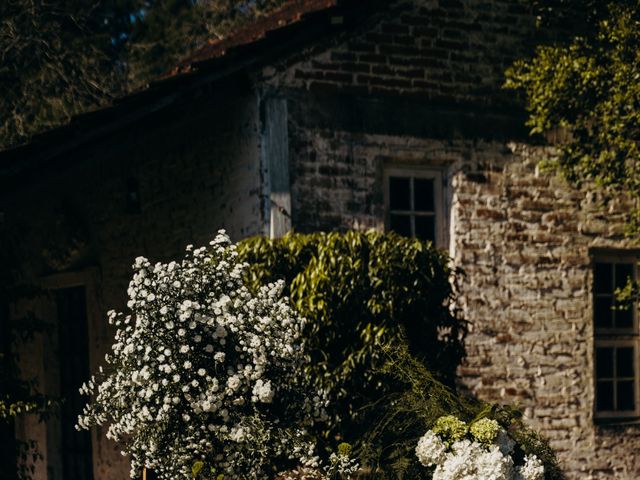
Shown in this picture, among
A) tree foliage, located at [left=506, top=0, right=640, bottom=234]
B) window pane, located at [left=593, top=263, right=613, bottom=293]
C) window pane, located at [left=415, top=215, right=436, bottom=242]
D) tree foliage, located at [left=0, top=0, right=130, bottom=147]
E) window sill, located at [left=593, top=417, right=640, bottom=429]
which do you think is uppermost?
tree foliage, located at [left=0, top=0, right=130, bottom=147]

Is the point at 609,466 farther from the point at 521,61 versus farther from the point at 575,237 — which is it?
the point at 521,61

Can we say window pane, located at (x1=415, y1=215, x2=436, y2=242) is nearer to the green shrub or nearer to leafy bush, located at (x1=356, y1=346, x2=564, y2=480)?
the green shrub

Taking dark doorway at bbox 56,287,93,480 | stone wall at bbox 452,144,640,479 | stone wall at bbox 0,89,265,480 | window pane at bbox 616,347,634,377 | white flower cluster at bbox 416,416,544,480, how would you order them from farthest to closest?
dark doorway at bbox 56,287,93,480, window pane at bbox 616,347,634,377, stone wall at bbox 452,144,640,479, stone wall at bbox 0,89,265,480, white flower cluster at bbox 416,416,544,480

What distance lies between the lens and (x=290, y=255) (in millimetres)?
8297

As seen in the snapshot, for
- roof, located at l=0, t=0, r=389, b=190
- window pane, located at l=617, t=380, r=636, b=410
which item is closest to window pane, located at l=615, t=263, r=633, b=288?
window pane, located at l=617, t=380, r=636, b=410

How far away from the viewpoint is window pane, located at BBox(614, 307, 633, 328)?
11.0 metres

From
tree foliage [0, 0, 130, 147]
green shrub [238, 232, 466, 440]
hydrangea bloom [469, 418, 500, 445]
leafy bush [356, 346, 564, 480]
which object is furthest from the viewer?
tree foliage [0, 0, 130, 147]

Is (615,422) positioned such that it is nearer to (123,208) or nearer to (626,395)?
(626,395)

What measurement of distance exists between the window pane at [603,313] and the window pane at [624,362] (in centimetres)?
30

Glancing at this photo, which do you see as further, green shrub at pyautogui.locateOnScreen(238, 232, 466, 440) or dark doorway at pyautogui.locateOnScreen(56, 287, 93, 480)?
dark doorway at pyautogui.locateOnScreen(56, 287, 93, 480)

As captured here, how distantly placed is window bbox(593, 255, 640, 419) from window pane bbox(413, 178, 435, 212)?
195 centimetres

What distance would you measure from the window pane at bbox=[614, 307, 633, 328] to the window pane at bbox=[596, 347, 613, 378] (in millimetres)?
299

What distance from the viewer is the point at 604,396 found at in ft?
35.9

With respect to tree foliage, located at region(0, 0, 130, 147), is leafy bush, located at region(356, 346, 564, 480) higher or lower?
lower
